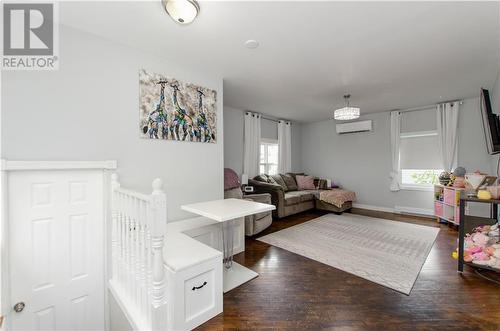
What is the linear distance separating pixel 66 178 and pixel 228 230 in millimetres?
1651

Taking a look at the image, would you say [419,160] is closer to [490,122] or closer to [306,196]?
[490,122]

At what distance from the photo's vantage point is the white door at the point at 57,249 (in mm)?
1625

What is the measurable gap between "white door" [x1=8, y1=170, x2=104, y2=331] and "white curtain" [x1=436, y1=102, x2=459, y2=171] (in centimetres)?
598

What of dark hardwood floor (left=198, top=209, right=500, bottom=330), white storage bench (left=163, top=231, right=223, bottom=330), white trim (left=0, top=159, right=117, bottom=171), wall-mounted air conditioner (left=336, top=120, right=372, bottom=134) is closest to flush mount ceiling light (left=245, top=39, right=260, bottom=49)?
white trim (left=0, top=159, right=117, bottom=171)

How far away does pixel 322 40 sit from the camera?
209cm

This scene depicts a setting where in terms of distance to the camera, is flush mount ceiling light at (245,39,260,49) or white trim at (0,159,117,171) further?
flush mount ceiling light at (245,39,260,49)

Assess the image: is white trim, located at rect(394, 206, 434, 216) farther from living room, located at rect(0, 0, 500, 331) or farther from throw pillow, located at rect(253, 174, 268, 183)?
throw pillow, located at rect(253, 174, 268, 183)

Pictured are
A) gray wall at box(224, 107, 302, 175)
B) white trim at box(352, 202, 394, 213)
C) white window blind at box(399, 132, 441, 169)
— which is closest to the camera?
white window blind at box(399, 132, 441, 169)

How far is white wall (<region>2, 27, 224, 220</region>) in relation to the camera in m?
1.63

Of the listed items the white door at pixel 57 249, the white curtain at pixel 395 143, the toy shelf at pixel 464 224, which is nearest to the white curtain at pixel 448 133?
the white curtain at pixel 395 143

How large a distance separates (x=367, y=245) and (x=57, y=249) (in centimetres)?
363

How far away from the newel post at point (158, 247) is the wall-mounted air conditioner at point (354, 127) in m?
5.50

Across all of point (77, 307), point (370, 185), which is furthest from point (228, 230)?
point (370, 185)

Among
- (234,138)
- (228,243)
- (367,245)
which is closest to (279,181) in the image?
(234,138)
